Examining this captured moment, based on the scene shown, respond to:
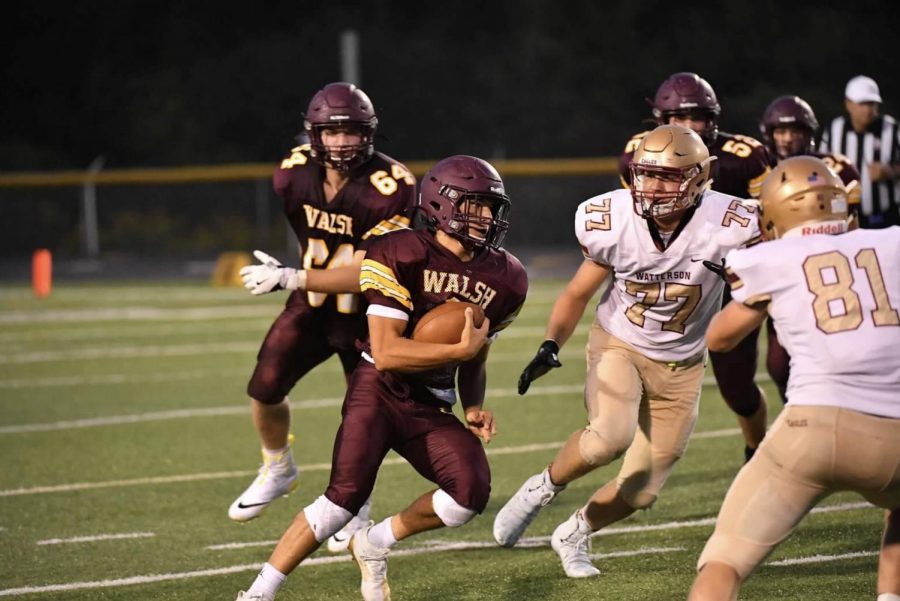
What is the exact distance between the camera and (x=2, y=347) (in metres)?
11.2

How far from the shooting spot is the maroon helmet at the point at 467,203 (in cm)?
423

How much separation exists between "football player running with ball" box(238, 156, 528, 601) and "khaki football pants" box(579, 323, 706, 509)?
1.60 ft

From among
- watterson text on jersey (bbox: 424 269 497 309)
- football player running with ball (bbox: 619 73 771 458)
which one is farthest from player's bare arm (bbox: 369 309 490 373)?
football player running with ball (bbox: 619 73 771 458)

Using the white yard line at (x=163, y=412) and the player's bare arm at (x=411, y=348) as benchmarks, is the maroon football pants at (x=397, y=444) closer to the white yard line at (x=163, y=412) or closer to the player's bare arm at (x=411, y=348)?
the player's bare arm at (x=411, y=348)

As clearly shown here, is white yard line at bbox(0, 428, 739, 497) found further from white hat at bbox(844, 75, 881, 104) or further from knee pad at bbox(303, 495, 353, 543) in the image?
white hat at bbox(844, 75, 881, 104)

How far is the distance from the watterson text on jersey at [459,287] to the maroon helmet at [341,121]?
118 cm

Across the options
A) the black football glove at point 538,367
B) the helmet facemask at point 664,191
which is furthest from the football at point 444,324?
the helmet facemask at point 664,191

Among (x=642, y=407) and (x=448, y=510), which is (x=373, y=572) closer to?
(x=448, y=510)

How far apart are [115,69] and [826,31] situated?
15.8 meters

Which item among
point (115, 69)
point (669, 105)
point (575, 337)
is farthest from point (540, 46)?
point (669, 105)

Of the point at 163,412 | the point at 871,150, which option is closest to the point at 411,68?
the point at 163,412

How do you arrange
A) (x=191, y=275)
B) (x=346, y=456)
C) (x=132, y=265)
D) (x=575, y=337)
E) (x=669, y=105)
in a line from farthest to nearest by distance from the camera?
(x=132, y=265), (x=191, y=275), (x=575, y=337), (x=669, y=105), (x=346, y=456)

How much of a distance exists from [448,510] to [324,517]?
1.23ft

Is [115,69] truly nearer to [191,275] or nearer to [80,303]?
[191,275]
